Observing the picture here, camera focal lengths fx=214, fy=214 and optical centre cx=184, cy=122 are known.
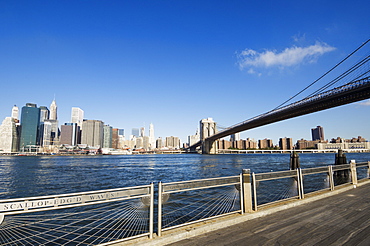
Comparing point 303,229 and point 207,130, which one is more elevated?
point 207,130

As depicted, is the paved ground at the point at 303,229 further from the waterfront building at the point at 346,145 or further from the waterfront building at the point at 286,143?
the waterfront building at the point at 346,145

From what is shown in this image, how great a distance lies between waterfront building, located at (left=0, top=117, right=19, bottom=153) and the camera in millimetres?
156750

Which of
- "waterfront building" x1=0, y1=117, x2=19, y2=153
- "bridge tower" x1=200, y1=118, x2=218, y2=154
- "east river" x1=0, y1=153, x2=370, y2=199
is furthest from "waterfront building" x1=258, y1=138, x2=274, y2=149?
"waterfront building" x1=0, y1=117, x2=19, y2=153

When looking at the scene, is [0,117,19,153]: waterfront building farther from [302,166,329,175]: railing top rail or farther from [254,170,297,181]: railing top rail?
[302,166,329,175]: railing top rail

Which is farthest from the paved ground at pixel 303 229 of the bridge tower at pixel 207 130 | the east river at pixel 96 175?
the bridge tower at pixel 207 130

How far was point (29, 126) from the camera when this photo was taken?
181375mm

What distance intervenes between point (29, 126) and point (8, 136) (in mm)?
23955

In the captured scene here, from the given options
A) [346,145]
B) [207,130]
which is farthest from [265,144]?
[207,130]

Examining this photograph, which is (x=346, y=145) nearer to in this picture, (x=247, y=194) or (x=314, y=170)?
(x=314, y=170)

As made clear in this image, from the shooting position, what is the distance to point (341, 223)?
176 inches

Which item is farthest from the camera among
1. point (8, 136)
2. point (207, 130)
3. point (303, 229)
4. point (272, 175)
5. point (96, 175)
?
point (8, 136)

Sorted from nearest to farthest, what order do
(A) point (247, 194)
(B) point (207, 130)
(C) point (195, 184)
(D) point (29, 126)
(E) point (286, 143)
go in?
(C) point (195, 184) → (A) point (247, 194) → (B) point (207, 130) → (E) point (286, 143) → (D) point (29, 126)

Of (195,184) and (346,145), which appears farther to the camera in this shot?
(346,145)

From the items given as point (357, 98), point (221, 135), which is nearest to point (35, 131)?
point (221, 135)
